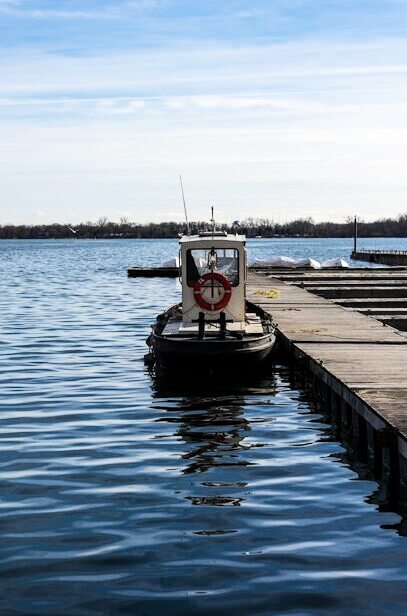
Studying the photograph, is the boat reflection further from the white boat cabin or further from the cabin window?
the cabin window

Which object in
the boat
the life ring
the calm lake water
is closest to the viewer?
the calm lake water

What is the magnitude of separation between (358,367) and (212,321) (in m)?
4.33

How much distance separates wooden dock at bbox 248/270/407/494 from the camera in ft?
38.0

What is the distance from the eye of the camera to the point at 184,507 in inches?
415

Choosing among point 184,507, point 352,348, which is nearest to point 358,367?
point 352,348

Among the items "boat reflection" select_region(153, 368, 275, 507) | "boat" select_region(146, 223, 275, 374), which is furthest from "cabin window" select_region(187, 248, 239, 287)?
"boat reflection" select_region(153, 368, 275, 507)

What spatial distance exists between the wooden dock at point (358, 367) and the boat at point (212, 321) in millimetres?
1097

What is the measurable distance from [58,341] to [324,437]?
13.8 meters

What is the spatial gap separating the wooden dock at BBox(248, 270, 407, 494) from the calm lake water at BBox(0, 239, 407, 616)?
46cm

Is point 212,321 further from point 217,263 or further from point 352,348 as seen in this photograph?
point 352,348

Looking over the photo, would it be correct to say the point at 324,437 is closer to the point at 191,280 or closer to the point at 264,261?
the point at 191,280

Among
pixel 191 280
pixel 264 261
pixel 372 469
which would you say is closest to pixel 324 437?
pixel 372 469

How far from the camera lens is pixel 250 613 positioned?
7.70 metres

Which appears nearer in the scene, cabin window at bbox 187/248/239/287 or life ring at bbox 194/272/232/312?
life ring at bbox 194/272/232/312
